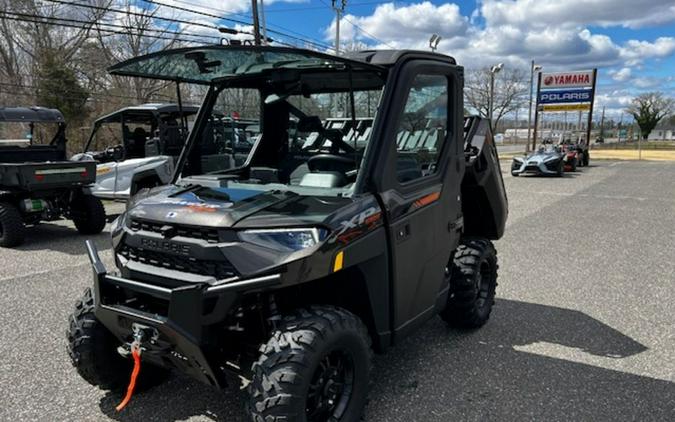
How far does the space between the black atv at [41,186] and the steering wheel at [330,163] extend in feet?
20.5

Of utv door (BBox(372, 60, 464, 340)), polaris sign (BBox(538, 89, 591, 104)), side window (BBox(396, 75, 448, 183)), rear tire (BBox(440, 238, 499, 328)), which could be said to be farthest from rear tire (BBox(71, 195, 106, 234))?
polaris sign (BBox(538, 89, 591, 104))

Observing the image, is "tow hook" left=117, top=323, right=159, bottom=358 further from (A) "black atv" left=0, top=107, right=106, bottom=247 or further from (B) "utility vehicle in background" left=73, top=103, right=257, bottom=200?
(B) "utility vehicle in background" left=73, top=103, right=257, bottom=200

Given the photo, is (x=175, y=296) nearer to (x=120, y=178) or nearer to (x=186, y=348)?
(x=186, y=348)

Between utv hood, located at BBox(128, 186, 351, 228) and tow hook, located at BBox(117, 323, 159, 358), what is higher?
utv hood, located at BBox(128, 186, 351, 228)

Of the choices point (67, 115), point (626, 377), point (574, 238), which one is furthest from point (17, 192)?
point (67, 115)

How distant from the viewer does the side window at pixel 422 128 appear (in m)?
3.09

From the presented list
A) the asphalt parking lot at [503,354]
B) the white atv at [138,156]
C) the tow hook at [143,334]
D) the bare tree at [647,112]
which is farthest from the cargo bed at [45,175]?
the bare tree at [647,112]

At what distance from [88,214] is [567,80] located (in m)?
31.9

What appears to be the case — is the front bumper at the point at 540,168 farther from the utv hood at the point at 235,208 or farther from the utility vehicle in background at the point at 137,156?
the utv hood at the point at 235,208

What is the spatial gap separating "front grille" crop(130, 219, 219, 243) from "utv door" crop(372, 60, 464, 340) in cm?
93

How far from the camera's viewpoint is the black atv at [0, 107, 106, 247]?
7727mm

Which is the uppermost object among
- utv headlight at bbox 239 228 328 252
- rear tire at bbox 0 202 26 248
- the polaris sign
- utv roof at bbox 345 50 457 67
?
the polaris sign

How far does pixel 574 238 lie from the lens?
8516mm

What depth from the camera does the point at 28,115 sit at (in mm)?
9055
